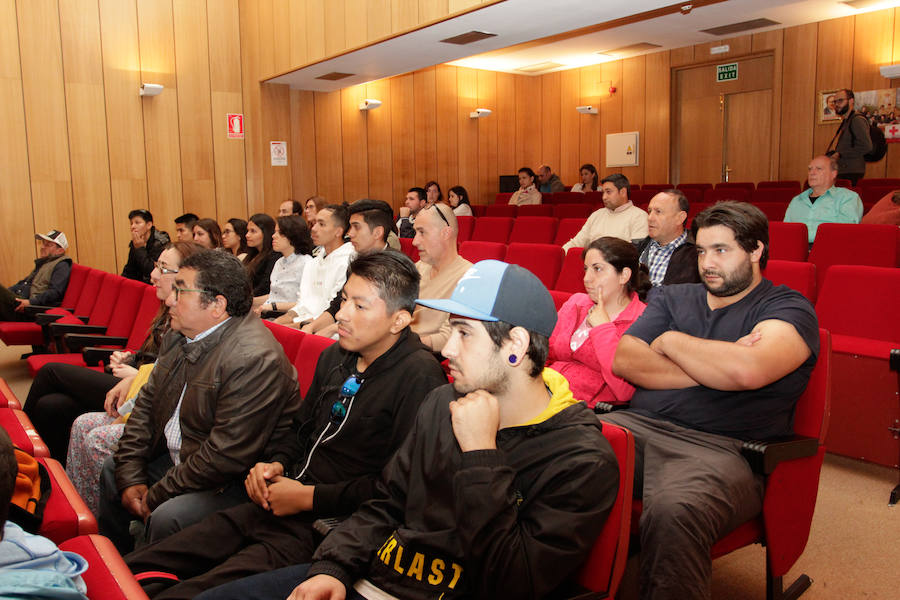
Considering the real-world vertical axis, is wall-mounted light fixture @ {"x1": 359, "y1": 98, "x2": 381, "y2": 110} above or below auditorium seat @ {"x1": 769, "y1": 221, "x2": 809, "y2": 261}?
above

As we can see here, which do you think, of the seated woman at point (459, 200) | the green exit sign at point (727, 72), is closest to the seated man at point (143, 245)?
the seated woman at point (459, 200)

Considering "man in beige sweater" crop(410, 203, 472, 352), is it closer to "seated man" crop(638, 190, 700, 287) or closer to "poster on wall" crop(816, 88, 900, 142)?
"seated man" crop(638, 190, 700, 287)

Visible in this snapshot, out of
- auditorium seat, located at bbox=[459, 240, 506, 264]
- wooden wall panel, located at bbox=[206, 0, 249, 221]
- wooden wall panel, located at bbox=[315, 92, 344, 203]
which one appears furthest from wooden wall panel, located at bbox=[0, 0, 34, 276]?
auditorium seat, located at bbox=[459, 240, 506, 264]

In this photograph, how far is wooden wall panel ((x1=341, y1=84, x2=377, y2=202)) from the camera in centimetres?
1101

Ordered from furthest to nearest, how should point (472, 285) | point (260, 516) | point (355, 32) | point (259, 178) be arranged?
1. point (259, 178)
2. point (355, 32)
3. point (260, 516)
4. point (472, 285)

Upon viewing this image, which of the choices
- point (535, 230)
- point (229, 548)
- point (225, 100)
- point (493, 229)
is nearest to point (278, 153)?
point (225, 100)

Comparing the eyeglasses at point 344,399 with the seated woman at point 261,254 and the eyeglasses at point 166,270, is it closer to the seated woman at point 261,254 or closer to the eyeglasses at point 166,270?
the eyeglasses at point 166,270

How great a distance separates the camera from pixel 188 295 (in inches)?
94.5

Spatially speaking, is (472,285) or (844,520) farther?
(844,520)

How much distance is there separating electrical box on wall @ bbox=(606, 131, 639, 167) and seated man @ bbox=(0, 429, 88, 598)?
12015mm

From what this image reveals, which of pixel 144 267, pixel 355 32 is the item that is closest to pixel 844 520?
pixel 144 267

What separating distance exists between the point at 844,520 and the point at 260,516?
7.65 ft

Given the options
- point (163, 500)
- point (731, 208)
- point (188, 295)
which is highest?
point (731, 208)

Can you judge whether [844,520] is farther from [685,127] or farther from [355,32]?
[685,127]
